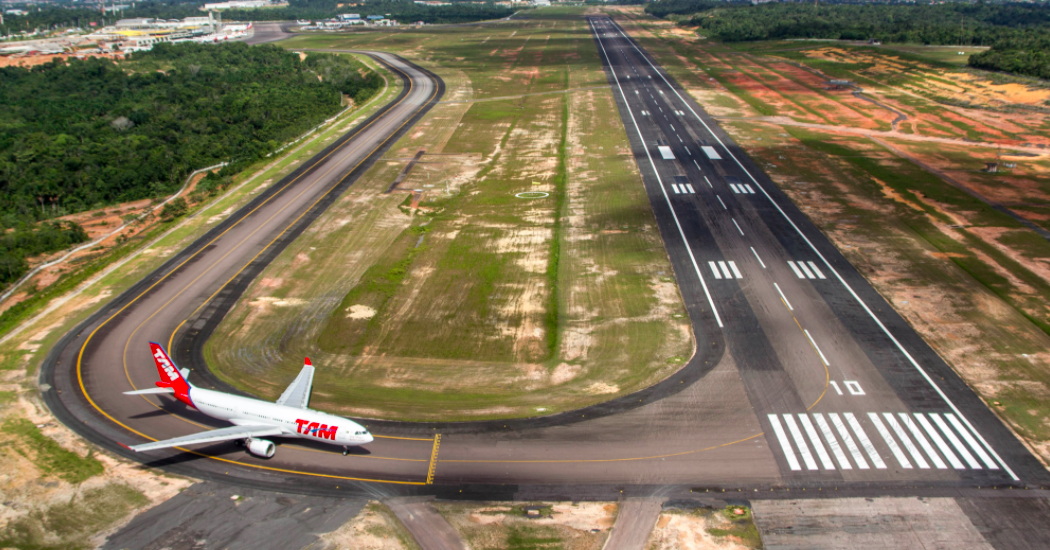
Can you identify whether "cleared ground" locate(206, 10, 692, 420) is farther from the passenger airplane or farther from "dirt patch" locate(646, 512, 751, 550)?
"dirt patch" locate(646, 512, 751, 550)

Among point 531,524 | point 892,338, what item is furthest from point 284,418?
point 892,338

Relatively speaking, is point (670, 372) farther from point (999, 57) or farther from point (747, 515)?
point (999, 57)

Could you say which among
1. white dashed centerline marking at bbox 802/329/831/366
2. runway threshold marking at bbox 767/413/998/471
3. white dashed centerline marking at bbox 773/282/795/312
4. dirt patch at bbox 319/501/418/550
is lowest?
dirt patch at bbox 319/501/418/550

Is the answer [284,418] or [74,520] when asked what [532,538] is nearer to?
[284,418]

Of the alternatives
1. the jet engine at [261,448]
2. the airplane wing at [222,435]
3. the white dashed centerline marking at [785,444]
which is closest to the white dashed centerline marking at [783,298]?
the white dashed centerline marking at [785,444]

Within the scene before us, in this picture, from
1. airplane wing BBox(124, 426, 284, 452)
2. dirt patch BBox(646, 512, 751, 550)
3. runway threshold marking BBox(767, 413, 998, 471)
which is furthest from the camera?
runway threshold marking BBox(767, 413, 998, 471)

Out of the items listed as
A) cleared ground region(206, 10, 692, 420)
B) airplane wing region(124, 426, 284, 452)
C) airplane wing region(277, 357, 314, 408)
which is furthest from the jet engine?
cleared ground region(206, 10, 692, 420)
